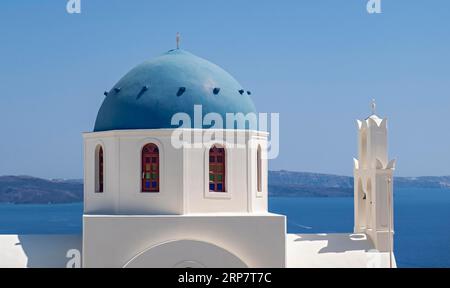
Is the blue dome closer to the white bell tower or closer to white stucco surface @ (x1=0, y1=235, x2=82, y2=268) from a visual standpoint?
white stucco surface @ (x1=0, y1=235, x2=82, y2=268)

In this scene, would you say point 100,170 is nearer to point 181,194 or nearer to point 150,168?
point 150,168

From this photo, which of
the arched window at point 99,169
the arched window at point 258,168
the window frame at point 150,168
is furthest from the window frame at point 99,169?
the arched window at point 258,168

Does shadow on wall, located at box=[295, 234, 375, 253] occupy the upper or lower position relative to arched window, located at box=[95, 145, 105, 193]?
lower

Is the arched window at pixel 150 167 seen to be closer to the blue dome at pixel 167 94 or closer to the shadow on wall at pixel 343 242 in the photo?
the blue dome at pixel 167 94

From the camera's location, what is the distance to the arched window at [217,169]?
23109mm

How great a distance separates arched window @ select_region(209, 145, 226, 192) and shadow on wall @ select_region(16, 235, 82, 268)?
4.21 meters

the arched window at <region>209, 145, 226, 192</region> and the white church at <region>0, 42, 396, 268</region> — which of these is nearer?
the white church at <region>0, 42, 396, 268</region>

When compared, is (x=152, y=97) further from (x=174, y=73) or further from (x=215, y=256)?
(x=215, y=256)

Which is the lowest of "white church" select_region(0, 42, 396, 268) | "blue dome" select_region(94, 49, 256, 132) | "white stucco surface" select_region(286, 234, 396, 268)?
"white stucco surface" select_region(286, 234, 396, 268)

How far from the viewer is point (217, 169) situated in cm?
2319

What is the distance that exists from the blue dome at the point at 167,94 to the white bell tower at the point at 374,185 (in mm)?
4246

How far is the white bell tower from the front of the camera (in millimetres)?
24828

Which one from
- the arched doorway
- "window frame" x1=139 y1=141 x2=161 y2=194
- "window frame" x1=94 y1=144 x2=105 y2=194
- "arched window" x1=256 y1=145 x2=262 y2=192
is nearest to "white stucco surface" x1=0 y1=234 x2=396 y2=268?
the arched doorway
